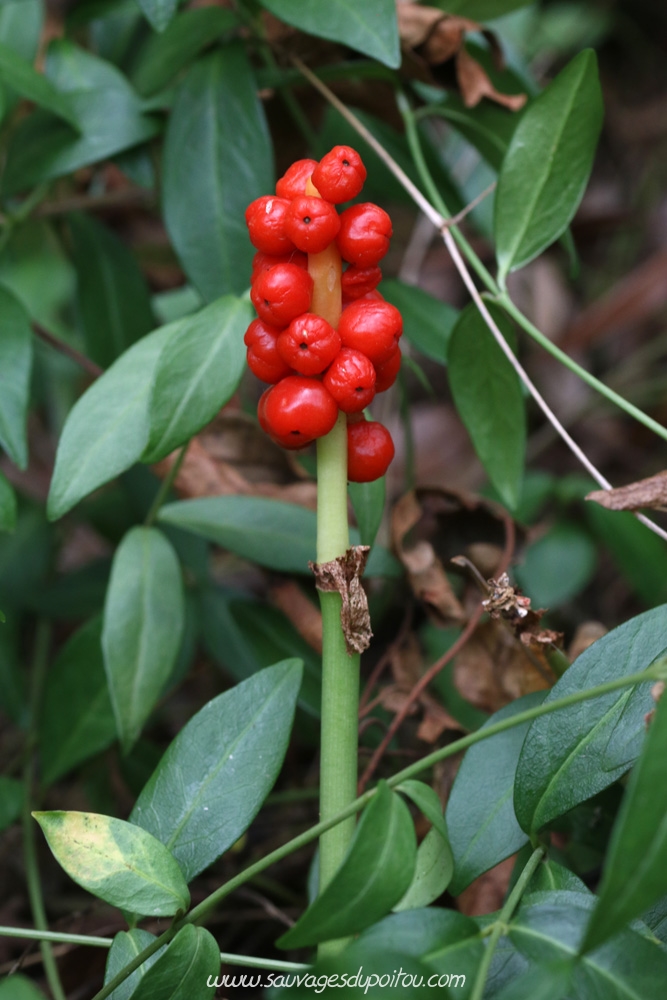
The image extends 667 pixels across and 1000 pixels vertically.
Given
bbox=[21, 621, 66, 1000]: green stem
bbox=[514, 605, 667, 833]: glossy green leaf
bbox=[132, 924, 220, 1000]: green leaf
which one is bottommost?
bbox=[21, 621, 66, 1000]: green stem

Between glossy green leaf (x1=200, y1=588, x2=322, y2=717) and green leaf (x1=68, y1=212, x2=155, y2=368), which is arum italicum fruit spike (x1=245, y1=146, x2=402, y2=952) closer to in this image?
glossy green leaf (x1=200, y1=588, x2=322, y2=717)

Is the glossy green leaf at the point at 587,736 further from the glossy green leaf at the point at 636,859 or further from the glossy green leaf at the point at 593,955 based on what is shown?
the glossy green leaf at the point at 636,859

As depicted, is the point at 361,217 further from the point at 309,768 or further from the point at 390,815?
the point at 309,768

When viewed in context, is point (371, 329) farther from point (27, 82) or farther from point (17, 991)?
point (27, 82)

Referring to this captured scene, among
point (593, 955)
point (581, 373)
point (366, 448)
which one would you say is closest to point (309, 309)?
point (366, 448)

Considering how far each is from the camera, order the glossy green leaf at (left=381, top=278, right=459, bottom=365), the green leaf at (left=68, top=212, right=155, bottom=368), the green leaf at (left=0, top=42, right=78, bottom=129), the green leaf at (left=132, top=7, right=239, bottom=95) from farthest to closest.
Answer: the green leaf at (left=68, top=212, right=155, bottom=368)
the glossy green leaf at (left=381, top=278, right=459, bottom=365)
the green leaf at (left=132, top=7, right=239, bottom=95)
the green leaf at (left=0, top=42, right=78, bottom=129)

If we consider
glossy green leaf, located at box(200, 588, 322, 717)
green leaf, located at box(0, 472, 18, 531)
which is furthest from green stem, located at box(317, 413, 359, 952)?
glossy green leaf, located at box(200, 588, 322, 717)
